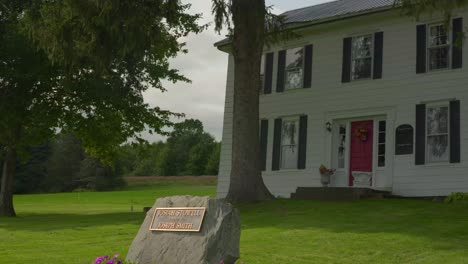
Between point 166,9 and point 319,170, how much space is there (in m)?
7.90

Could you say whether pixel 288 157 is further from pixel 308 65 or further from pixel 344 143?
pixel 308 65

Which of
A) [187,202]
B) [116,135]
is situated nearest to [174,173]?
[116,135]

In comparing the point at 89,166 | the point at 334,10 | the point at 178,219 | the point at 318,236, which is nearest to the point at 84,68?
the point at 334,10

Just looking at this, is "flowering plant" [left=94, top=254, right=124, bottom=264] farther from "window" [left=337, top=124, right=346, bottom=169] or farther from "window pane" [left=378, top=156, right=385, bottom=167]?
"window" [left=337, top=124, right=346, bottom=169]

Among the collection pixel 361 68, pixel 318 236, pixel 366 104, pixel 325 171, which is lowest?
pixel 318 236

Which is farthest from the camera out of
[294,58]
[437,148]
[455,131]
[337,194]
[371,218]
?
[294,58]

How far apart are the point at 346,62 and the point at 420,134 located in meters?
3.84

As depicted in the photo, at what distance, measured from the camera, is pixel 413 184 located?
2005 cm

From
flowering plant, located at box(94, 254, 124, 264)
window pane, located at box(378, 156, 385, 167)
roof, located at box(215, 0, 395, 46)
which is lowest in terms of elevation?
flowering plant, located at box(94, 254, 124, 264)

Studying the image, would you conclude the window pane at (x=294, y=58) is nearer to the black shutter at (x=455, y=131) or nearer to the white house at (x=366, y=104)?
the white house at (x=366, y=104)

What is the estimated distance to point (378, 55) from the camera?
70.4ft

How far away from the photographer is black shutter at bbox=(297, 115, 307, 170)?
22.7 metres

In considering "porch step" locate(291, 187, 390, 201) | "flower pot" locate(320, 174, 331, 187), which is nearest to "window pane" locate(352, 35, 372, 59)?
"flower pot" locate(320, 174, 331, 187)

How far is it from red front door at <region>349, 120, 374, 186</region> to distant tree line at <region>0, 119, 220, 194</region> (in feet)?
127
